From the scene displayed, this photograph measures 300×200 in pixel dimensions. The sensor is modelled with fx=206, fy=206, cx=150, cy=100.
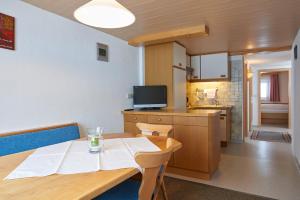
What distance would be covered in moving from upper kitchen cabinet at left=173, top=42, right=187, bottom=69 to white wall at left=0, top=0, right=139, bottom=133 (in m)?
1.01

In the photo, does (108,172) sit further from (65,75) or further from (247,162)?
(247,162)

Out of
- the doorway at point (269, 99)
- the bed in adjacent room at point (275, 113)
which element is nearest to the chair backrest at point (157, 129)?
the doorway at point (269, 99)

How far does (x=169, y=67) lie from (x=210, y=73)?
1.45 meters

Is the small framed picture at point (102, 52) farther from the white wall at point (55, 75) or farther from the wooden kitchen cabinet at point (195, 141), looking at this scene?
the wooden kitchen cabinet at point (195, 141)

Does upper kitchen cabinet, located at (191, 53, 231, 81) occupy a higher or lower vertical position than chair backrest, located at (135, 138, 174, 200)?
higher

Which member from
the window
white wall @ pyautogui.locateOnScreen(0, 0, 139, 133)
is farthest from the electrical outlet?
the window

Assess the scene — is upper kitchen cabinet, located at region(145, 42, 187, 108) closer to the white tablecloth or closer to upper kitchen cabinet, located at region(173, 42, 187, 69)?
upper kitchen cabinet, located at region(173, 42, 187, 69)

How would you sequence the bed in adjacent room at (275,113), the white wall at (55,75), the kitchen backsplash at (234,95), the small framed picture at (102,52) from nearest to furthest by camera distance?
the white wall at (55,75) < the small framed picture at (102,52) < the kitchen backsplash at (234,95) < the bed in adjacent room at (275,113)

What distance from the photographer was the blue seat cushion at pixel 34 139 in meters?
1.95

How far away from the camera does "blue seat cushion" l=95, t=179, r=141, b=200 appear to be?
138cm

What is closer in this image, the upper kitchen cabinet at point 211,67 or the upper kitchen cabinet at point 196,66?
the upper kitchen cabinet at point 211,67

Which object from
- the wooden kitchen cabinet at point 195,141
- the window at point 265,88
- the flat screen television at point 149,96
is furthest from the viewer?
the window at point 265,88

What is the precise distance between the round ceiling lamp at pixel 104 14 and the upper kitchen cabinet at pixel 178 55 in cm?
221

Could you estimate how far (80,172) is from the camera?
117 cm
